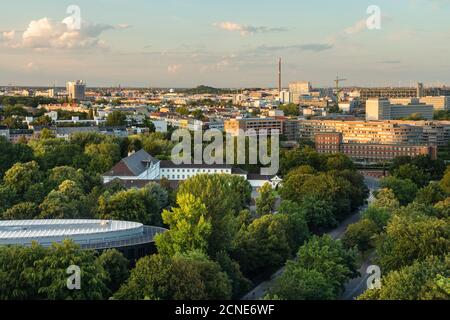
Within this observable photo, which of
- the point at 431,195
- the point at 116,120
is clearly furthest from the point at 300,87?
the point at 431,195

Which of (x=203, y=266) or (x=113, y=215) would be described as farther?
(x=113, y=215)

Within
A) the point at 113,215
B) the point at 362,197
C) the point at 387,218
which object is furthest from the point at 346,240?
the point at 362,197

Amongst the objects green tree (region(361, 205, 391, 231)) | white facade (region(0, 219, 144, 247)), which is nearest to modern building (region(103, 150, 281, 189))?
green tree (region(361, 205, 391, 231))

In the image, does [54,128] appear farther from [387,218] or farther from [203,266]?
[203,266]

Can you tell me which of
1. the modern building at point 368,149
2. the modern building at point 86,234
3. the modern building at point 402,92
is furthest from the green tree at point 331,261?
the modern building at point 402,92

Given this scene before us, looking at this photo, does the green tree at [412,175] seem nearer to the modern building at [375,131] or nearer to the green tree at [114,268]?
the modern building at [375,131]

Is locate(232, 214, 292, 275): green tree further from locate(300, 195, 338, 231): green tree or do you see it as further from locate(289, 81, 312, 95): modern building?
locate(289, 81, 312, 95): modern building

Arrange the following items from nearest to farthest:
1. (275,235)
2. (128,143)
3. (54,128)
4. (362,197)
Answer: (275,235)
(362,197)
(128,143)
(54,128)
